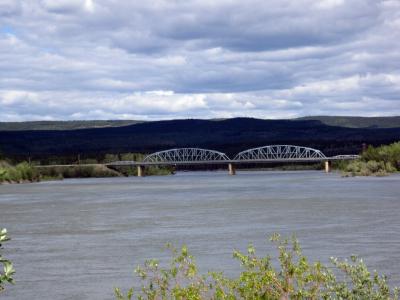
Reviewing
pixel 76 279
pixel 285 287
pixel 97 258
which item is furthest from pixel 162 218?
pixel 285 287

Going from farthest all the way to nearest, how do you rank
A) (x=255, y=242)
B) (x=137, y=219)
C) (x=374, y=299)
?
(x=137, y=219) → (x=255, y=242) → (x=374, y=299)

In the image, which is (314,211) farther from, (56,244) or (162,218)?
(56,244)

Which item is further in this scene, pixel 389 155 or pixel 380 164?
pixel 389 155

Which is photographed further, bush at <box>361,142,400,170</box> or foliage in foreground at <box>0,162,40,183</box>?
foliage in foreground at <box>0,162,40,183</box>

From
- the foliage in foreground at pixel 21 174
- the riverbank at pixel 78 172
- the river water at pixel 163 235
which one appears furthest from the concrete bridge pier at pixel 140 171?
the river water at pixel 163 235

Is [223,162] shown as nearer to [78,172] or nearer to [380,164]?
[78,172]

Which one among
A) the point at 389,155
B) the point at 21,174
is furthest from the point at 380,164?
the point at 21,174

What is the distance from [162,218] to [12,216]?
969 centimetres

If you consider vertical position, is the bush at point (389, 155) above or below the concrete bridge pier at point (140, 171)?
above

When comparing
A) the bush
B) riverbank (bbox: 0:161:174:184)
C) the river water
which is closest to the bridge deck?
riverbank (bbox: 0:161:174:184)

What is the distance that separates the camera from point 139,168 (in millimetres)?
165625

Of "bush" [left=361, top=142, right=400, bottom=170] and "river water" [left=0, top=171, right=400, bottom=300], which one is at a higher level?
"bush" [left=361, top=142, right=400, bottom=170]

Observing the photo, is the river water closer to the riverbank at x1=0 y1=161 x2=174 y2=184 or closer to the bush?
the bush

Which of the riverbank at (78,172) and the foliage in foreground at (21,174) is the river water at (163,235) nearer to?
the foliage in foreground at (21,174)
